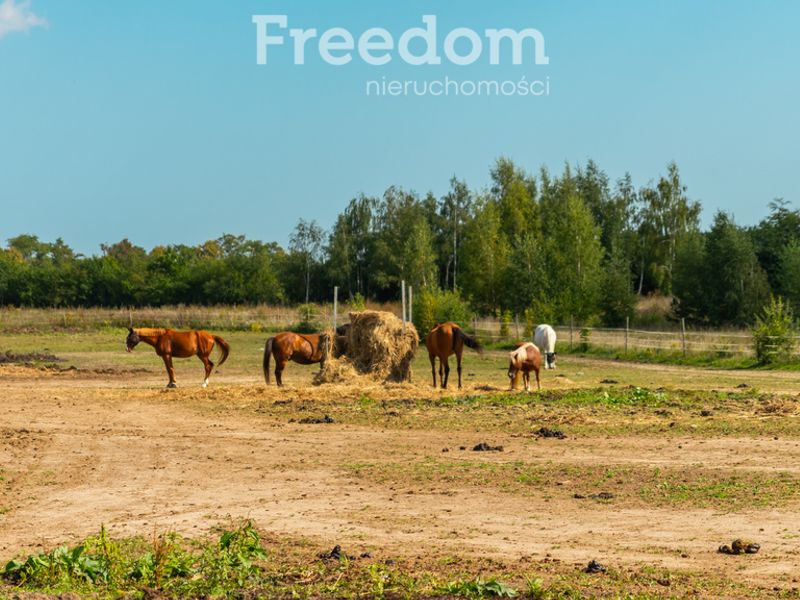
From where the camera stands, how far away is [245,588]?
731 cm

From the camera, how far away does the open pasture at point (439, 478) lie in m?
8.16

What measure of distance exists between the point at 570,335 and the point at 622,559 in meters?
35.1

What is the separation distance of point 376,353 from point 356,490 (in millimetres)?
13860

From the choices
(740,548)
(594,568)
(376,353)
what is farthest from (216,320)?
(594,568)

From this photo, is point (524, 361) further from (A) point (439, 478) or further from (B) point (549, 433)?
(A) point (439, 478)

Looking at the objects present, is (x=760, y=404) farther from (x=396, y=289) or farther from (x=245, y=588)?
(x=396, y=289)

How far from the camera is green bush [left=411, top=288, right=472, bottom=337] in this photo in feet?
160

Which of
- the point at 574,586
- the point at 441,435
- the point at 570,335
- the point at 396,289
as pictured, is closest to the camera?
the point at 574,586

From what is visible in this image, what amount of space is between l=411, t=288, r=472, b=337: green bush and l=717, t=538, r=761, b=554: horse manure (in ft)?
130

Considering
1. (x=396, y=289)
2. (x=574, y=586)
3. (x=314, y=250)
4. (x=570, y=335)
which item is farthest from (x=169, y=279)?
(x=574, y=586)

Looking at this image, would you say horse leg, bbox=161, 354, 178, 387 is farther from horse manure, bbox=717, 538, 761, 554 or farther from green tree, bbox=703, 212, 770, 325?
green tree, bbox=703, 212, 770, 325

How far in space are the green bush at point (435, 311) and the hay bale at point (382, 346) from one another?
22.4 meters

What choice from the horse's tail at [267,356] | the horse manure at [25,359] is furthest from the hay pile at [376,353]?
the horse manure at [25,359]

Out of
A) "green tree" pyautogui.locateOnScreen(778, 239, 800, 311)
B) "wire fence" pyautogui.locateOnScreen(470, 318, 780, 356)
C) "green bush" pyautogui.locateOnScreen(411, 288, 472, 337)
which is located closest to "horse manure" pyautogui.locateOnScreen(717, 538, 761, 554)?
"wire fence" pyautogui.locateOnScreen(470, 318, 780, 356)
